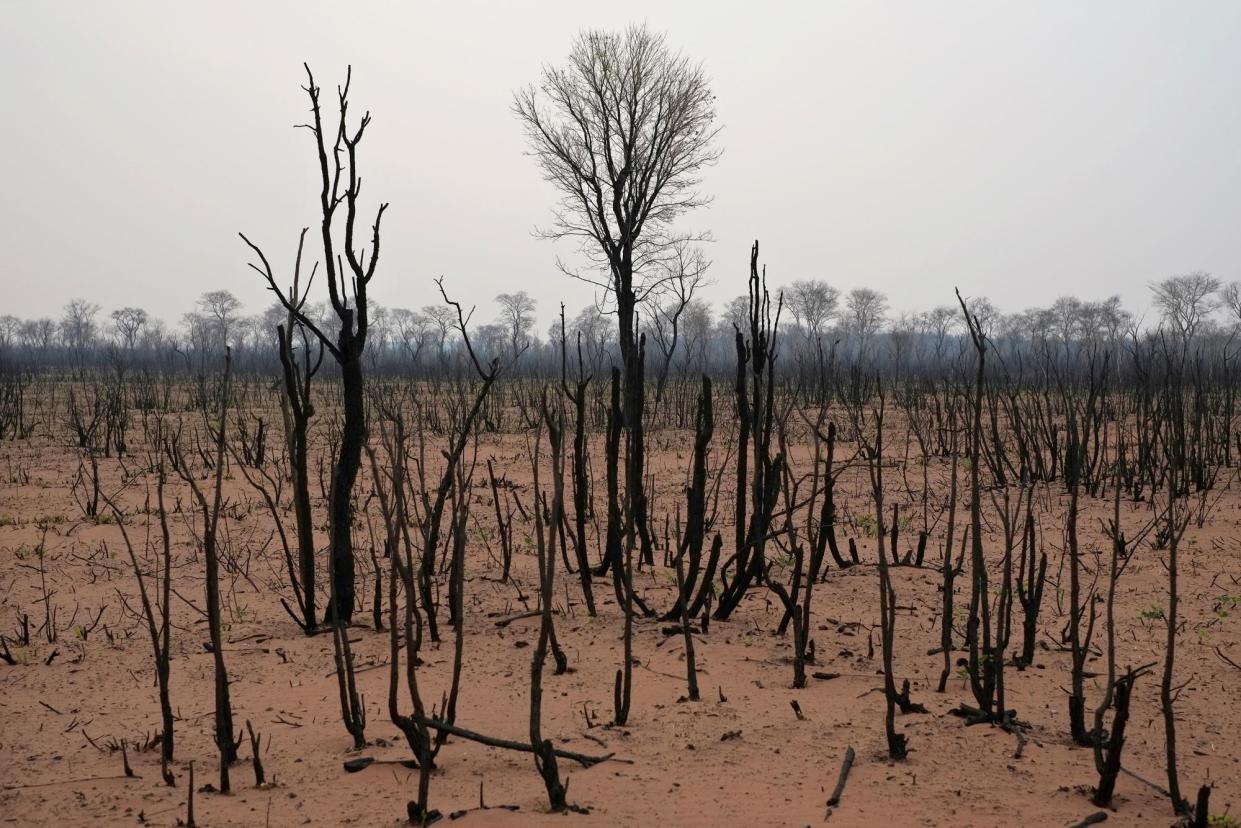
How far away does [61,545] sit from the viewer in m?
6.20

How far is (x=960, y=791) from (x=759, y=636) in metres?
1.67

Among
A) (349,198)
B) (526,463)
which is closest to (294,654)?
(349,198)

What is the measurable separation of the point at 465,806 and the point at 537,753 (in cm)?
26

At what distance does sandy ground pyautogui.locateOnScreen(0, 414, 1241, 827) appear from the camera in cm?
244

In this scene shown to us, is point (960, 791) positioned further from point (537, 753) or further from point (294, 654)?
point (294, 654)

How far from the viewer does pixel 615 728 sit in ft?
9.86

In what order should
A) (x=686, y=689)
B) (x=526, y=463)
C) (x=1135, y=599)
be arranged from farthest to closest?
1. (x=526, y=463)
2. (x=1135, y=599)
3. (x=686, y=689)

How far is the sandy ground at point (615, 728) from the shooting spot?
244 centimetres

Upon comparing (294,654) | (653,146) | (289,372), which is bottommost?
(294,654)

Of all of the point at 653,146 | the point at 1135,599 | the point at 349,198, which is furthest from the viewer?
the point at 653,146

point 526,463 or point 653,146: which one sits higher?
point 653,146

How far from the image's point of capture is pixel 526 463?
11242mm

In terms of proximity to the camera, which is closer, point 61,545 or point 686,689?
point 686,689

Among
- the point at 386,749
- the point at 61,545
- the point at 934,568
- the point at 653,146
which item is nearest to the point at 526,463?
the point at 61,545
